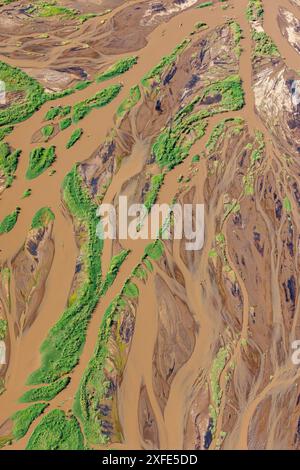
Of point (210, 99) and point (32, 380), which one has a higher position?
point (210, 99)

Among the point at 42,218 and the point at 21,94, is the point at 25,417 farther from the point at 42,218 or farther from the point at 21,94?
the point at 21,94

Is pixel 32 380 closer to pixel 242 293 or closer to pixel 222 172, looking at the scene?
pixel 242 293

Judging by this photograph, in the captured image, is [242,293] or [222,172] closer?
[242,293]

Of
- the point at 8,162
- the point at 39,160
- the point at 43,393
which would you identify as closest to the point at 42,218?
the point at 39,160

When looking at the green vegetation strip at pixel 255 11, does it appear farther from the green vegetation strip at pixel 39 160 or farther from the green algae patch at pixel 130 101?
the green vegetation strip at pixel 39 160

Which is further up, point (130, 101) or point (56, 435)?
point (130, 101)

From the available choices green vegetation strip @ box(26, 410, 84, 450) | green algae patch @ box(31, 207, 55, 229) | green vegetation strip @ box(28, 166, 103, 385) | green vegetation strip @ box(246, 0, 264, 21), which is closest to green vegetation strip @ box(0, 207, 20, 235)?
green algae patch @ box(31, 207, 55, 229)

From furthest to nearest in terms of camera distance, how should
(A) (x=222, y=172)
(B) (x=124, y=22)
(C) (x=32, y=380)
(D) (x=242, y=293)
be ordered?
1. (B) (x=124, y=22)
2. (A) (x=222, y=172)
3. (D) (x=242, y=293)
4. (C) (x=32, y=380)
